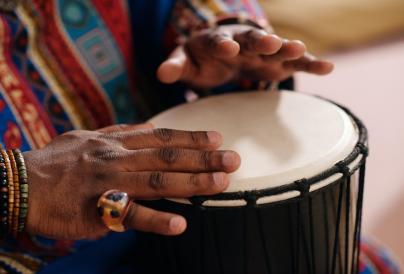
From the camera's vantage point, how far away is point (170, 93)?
1.17 meters

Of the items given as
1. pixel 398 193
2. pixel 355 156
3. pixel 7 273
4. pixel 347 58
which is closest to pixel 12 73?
pixel 7 273

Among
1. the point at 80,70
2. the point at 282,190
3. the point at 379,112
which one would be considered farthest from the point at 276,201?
the point at 379,112

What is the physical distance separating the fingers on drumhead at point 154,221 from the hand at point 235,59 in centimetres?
30

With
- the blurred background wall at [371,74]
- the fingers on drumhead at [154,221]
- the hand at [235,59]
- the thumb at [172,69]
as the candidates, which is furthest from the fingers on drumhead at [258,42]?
the blurred background wall at [371,74]

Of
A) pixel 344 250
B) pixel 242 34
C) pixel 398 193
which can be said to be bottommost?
pixel 398 193

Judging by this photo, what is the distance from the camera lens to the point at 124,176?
685mm

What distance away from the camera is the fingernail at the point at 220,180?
2.18 feet

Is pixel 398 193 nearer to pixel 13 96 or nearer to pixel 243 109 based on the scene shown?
pixel 243 109

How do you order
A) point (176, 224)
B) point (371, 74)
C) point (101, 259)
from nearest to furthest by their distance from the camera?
point (176, 224) < point (101, 259) < point (371, 74)

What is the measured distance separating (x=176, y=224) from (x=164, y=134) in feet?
0.43

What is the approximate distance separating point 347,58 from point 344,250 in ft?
4.47

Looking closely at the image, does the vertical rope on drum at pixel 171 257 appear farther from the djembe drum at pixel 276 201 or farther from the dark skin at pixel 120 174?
the dark skin at pixel 120 174

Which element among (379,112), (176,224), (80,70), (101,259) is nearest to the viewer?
(176,224)

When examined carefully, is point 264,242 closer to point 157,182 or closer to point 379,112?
point 157,182
